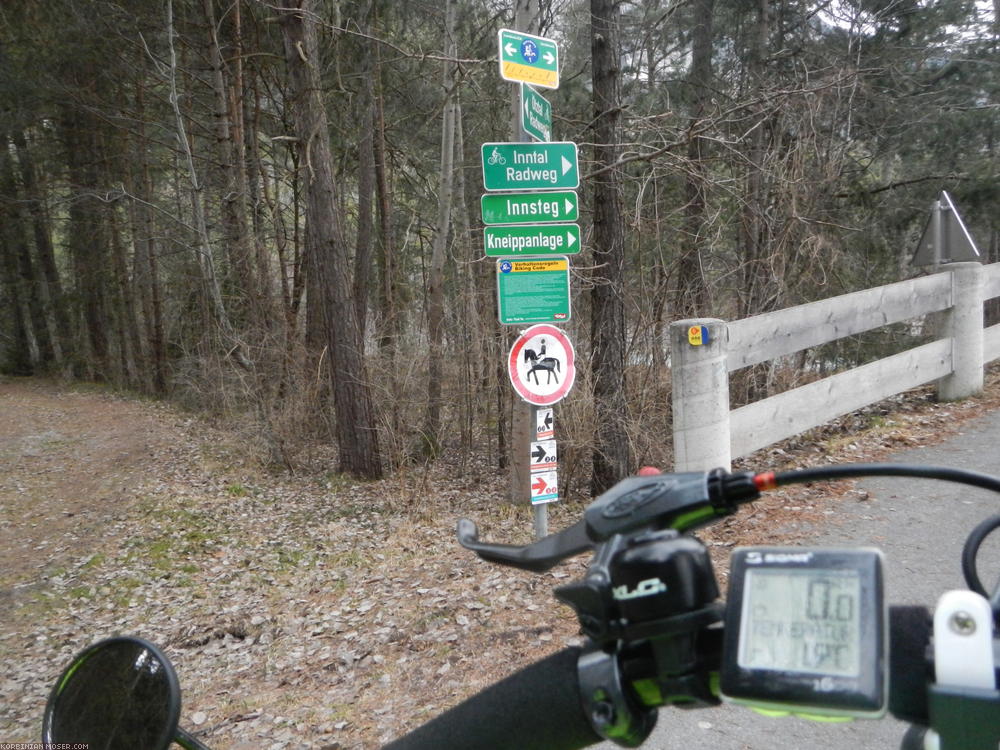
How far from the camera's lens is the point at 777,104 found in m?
9.50

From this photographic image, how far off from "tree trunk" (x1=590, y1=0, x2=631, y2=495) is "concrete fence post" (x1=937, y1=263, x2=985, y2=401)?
3452 millimetres

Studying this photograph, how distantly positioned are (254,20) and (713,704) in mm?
18496

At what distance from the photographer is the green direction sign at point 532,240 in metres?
6.33

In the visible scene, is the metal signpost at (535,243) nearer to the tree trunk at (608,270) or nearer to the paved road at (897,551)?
the tree trunk at (608,270)

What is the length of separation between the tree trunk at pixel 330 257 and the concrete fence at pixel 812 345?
6.97 metres

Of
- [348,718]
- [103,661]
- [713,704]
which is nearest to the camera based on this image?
[713,704]

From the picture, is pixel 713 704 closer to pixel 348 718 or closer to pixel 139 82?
pixel 348 718

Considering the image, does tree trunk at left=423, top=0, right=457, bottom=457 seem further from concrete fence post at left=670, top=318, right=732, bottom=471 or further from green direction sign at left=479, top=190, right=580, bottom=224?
concrete fence post at left=670, top=318, right=732, bottom=471

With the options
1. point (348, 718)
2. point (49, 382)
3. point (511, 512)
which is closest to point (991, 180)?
point (511, 512)

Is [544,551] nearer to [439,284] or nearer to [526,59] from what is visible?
[526,59]

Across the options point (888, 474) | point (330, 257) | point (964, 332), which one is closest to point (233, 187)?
point (330, 257)

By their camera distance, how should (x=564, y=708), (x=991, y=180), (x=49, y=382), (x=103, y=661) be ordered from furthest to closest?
(x=49, y=382) → (x=991, y=180) → (x=103, y=661) → (x=564, y=708)

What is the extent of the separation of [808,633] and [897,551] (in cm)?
473

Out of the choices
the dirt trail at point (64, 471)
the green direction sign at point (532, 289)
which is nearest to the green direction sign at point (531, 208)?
the green direction sign at point (532, 289)
